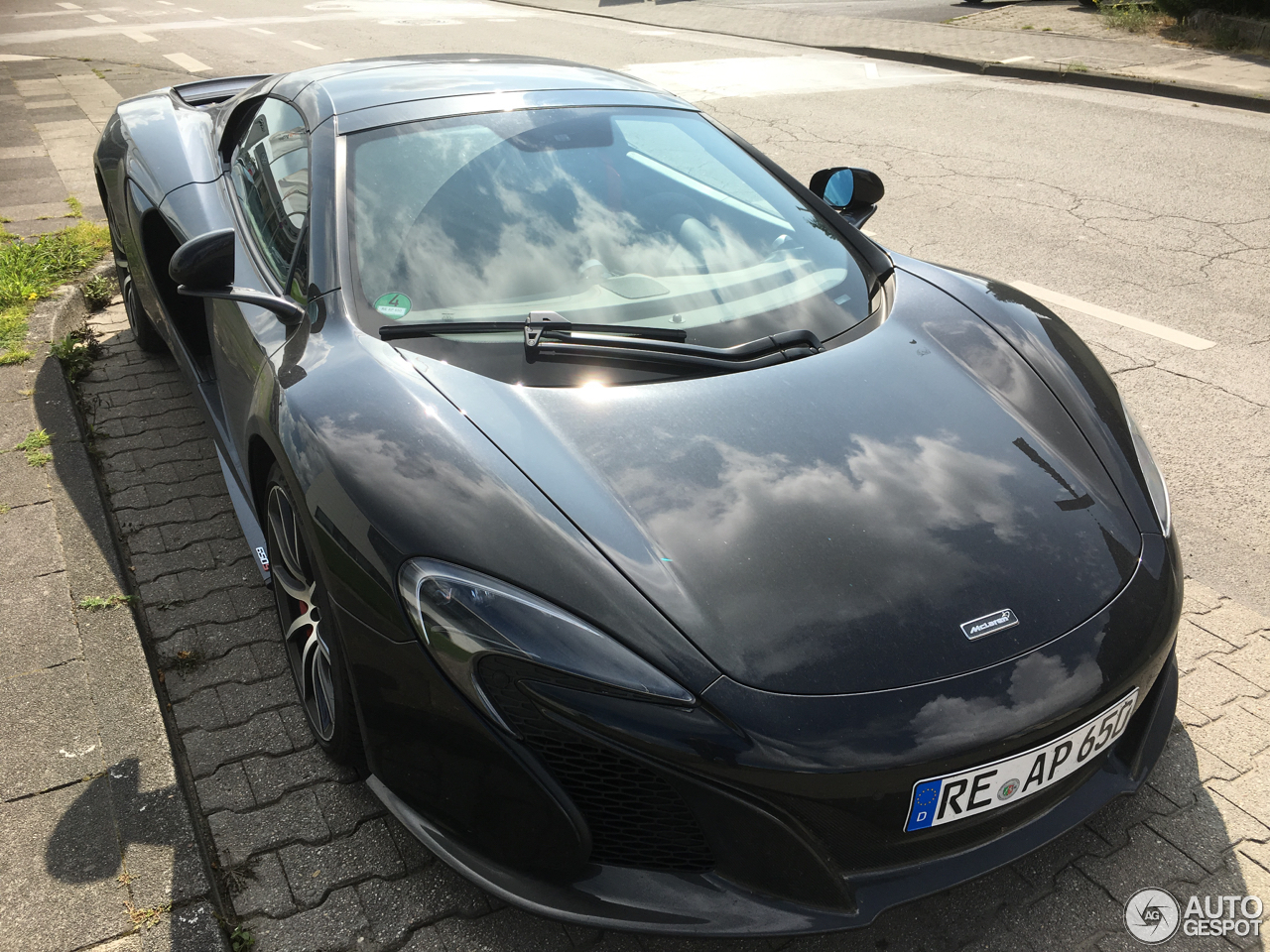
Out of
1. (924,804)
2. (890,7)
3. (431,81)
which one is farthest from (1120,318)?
(890,7)

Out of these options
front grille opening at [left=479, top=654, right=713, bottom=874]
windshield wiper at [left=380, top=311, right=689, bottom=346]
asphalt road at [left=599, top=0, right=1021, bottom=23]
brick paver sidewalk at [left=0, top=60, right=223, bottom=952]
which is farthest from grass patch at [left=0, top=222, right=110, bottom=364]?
asphalt road at [left=599, top=0, right=1021, bottom=23]

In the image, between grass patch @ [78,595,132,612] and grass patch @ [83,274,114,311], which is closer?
grass patch @ [78,595,132,612]

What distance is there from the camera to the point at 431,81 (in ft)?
10.1

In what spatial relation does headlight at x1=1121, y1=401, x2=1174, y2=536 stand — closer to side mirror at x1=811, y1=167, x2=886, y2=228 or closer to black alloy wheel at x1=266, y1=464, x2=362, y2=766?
side mirror at x1=811, y1=167, x2=886, y2=228

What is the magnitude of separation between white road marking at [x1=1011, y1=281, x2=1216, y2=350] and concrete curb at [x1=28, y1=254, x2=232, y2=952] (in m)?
3.67

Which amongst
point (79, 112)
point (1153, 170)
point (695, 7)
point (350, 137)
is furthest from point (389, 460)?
point (695, 7)

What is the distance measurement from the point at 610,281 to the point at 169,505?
6.06 feet

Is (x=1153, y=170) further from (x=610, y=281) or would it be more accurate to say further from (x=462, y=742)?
(x=462, y=742)

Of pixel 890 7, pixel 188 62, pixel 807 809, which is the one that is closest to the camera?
pixel 807 809

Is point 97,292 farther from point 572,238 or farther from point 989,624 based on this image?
point 989,624

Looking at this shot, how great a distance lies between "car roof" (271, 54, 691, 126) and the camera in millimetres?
3004

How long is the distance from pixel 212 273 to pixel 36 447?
1.53 m

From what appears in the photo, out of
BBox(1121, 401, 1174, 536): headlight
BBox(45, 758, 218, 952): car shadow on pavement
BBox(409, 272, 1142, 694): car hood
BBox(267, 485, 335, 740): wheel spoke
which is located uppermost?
BBox(409, 272, 1142, 694): car hood

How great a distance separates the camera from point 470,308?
97.5 inches
